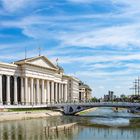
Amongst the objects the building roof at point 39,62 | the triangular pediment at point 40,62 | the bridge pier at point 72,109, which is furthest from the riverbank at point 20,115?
the triangular pediment at point 40,62

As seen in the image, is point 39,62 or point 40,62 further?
point 40,62

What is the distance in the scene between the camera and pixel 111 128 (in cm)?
7856

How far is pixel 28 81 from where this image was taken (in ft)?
464

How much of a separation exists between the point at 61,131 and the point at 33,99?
76.5m

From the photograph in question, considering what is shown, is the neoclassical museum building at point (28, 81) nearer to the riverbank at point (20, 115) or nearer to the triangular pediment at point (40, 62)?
the triangular pediment at point (40, 62)

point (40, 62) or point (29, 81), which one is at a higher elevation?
point (40, 62)

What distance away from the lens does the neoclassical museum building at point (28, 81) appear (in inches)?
5000

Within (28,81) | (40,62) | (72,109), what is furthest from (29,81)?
(72,109)

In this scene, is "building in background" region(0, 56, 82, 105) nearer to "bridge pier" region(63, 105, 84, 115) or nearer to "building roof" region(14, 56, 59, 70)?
"building roof" region(14, 56, 59, 70)

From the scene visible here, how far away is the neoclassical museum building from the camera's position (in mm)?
127000

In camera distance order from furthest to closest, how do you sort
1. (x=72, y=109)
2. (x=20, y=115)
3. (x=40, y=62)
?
(x=40, y=62), (x=72, y=109), (x=20, y=115)

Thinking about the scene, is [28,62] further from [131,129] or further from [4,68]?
[131,129]

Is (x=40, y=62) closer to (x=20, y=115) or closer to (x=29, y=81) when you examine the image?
(x=29, y=81)

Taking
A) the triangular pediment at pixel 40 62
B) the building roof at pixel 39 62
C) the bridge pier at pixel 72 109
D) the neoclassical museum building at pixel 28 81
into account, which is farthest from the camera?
the triangular pediment at pixel 40 62
